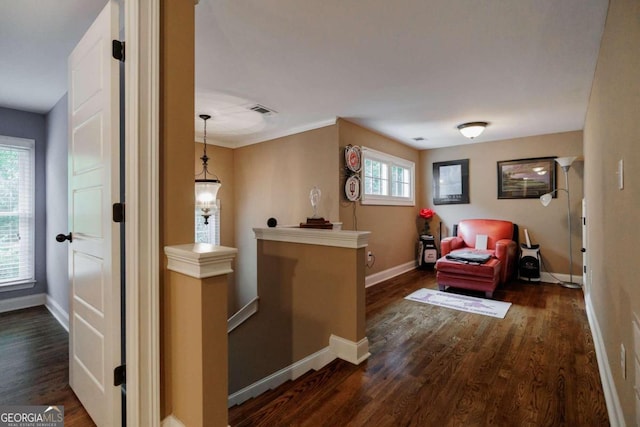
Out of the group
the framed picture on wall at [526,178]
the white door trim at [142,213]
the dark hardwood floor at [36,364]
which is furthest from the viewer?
the framed picture on wall at [526,178]

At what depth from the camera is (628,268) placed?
1.32 meters

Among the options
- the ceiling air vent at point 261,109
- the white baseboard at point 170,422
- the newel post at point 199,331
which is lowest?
the white baseboard at point 170,422

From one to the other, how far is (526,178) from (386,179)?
7.46ft

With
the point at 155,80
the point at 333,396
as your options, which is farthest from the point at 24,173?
the point at 333,396

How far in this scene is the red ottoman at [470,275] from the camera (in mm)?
3781

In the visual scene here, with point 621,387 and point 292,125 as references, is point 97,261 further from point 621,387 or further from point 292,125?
point 292,125

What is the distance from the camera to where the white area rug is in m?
3.31

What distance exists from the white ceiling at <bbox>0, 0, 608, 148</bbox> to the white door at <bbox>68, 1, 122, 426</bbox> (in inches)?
21.3

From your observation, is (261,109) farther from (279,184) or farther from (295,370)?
(295,370)

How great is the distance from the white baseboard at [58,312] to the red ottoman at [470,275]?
432cm

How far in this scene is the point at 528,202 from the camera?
4848 millimetres

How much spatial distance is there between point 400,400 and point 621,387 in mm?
1065

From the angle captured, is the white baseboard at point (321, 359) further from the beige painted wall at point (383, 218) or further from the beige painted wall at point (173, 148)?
the beige painted wall at point (383, 218)

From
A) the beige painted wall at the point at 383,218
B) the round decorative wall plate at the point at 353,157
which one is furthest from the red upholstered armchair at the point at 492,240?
the round decorative wall plate at the point at 353,157
